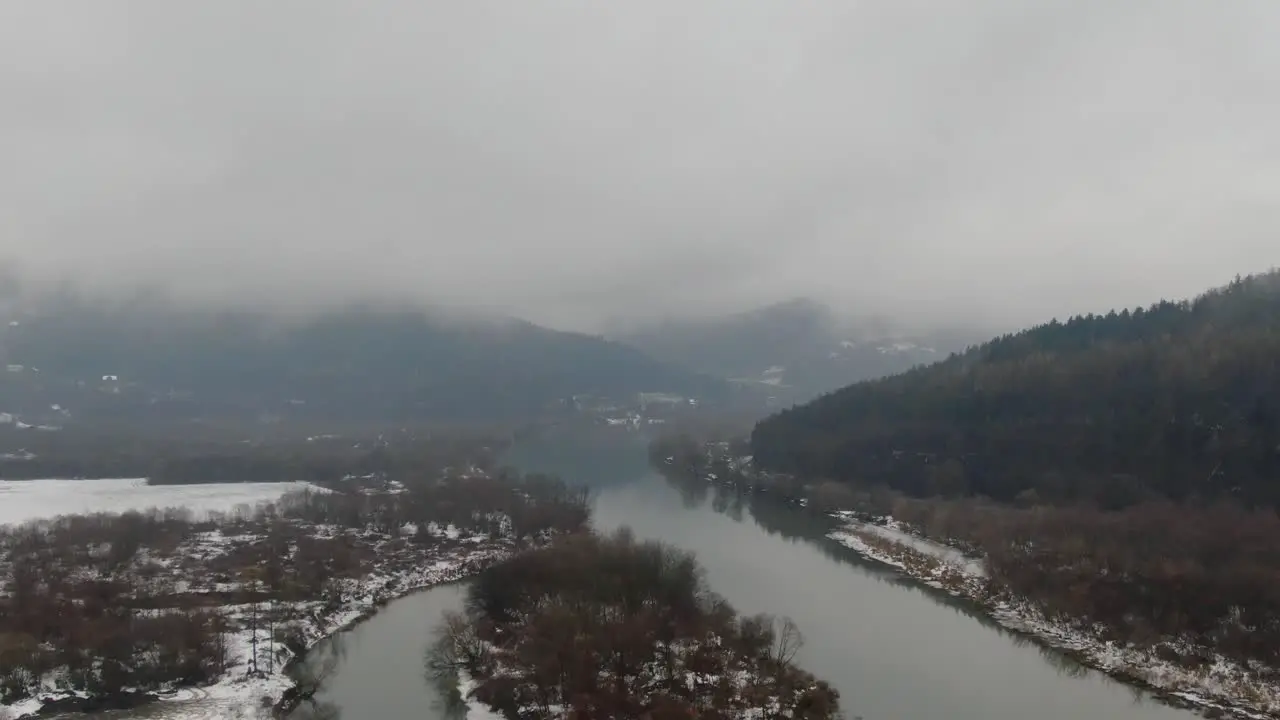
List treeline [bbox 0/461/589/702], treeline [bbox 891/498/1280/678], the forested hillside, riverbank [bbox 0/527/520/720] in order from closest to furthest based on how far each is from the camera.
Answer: riverbank [bbox 0/527/520/720] → treeline [bbox 0/461/589/702] → treeline [bbox 891/498/1280/678] → the forested hillside

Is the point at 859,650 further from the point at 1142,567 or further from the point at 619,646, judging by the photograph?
the point at 1142,567

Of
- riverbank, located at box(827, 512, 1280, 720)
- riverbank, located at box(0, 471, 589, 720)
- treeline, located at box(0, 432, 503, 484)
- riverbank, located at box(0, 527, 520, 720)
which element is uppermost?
treeline, located at box(0, 432, 503, 484)

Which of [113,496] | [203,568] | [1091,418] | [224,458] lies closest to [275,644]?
[203,568]

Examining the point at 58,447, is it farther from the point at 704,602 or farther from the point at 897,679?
the point at 897,679

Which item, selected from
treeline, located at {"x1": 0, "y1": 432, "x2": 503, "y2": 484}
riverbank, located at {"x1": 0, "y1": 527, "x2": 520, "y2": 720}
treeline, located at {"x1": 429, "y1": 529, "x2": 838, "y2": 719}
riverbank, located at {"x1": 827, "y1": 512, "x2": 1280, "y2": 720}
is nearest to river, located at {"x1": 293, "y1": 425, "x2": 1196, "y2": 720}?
riverbank, located at {"x1": 827, "y1": 512, "x2": 1280, "y2": 720}

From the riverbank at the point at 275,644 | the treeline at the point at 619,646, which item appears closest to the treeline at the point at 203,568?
the riverbank at the point at 275,644

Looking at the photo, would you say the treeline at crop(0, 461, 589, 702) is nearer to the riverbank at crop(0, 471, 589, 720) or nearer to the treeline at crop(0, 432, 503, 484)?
the riverbank at crop(0, 471, 589, 720)
